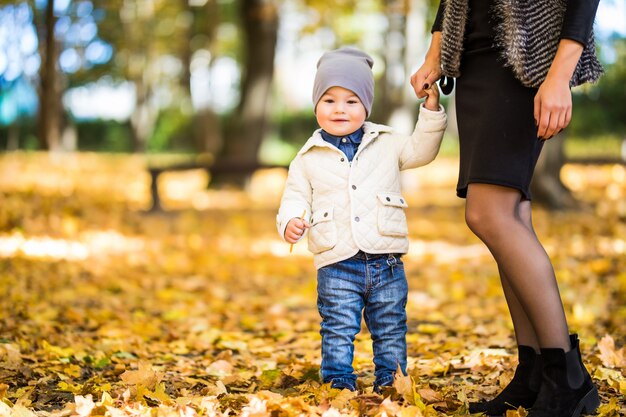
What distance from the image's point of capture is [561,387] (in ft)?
8.64

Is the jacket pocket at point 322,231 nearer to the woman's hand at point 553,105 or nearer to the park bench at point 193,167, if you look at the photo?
the woman's hand at point 553,105

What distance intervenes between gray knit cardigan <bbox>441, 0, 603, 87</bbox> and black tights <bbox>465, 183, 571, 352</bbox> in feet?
1.35

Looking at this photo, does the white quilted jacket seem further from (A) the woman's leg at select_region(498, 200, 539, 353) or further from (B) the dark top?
(B) the dark top

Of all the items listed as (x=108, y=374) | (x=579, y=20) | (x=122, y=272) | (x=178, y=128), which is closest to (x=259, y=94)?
(x=122, y=272)

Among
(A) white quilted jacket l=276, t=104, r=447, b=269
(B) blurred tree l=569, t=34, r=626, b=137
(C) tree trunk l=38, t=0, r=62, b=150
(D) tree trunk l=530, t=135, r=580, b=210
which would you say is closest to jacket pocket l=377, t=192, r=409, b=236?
(A) white quilted jacket l=276, t=104, r=447, b=269

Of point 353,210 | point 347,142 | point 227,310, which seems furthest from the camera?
point 227,310

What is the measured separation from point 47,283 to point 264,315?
1927 mm

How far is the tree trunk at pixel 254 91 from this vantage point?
541 inches

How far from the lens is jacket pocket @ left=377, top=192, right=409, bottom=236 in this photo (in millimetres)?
3035

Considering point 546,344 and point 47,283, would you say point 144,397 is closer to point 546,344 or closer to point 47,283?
point 546,344

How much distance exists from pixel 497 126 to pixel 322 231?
2.65 feet

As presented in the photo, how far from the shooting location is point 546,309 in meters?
2.65

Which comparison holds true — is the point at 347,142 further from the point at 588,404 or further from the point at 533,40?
the point at 588,404

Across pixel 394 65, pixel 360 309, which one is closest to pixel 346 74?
pixel 360 309
